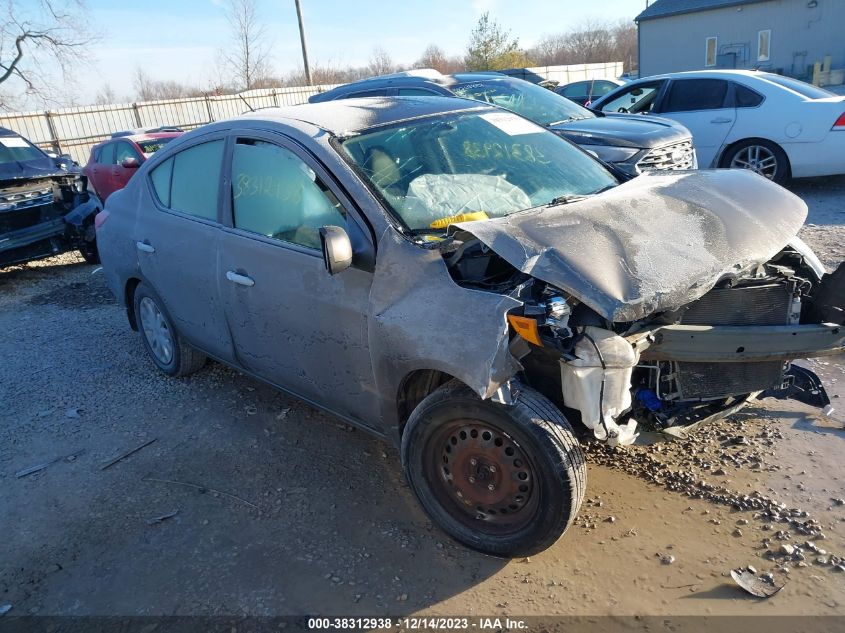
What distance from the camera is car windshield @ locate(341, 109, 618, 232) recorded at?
10.0 ft

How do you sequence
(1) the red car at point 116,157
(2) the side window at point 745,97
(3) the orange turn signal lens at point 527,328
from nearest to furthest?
1. (3) the orange turn signal lens at point 527,328
2. (2) the side window at point 745,97
3. (1) the red car at point 116,157

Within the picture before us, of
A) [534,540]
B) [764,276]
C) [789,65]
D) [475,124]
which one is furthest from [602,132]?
[789,65]

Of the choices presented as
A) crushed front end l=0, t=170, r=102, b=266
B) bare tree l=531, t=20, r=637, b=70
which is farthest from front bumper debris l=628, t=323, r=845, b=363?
bare tree l=531, t=20, r=637, b=70

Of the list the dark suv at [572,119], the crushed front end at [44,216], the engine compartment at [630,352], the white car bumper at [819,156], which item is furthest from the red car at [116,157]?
the engine compartment at [630,352]

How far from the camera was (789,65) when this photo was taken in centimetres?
2755

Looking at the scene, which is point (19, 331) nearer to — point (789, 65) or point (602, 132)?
point (602, 132)

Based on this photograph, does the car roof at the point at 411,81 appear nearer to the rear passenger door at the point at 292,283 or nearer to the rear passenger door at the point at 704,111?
the rear passenger door at the point at 704,111

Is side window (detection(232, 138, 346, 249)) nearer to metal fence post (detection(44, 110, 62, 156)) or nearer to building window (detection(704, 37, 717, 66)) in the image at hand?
metal fence post (detection(44, 110, 62, 156))

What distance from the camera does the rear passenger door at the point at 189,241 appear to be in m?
3.71

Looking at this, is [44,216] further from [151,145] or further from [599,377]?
[599,377]

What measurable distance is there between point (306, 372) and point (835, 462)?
2670mm

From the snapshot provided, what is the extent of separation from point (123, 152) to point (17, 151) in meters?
2.98

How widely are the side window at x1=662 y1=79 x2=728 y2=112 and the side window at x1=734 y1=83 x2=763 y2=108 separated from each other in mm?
159

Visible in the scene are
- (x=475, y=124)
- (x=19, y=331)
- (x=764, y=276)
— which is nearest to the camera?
(x=764, y=276)
